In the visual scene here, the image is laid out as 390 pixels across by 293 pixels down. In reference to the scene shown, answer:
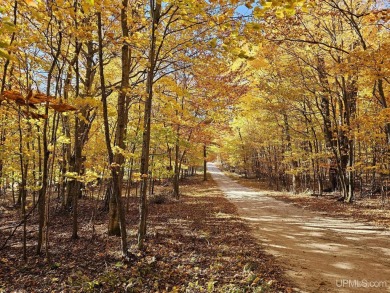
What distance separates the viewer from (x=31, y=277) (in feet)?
21.3

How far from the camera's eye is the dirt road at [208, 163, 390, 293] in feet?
16.6

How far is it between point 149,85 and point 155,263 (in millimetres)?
4716

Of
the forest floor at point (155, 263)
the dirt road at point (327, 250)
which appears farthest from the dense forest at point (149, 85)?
the dirt road at point (327, 250)

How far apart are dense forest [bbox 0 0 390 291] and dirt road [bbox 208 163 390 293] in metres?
4.05

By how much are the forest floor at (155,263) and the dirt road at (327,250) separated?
49 cm

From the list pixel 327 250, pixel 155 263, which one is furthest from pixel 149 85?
pixel 327 250

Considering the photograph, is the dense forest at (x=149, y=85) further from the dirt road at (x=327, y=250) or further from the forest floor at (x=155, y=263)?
the dirt road at (x=327, y=250)

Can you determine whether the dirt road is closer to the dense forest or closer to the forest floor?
the forest floor

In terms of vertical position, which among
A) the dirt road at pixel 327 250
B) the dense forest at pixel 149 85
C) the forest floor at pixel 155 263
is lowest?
the forest floor at pixel 155 263

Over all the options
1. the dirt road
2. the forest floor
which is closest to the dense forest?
the forest floor

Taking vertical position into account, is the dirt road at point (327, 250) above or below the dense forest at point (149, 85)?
below

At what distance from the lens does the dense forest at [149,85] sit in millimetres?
6223

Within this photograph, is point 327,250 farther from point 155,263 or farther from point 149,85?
point 149,85

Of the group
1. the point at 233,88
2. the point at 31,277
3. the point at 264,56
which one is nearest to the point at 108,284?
the point at 31,277
